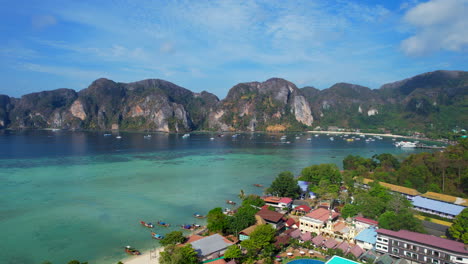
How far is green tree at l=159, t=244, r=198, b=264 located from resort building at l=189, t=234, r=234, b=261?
840 mm

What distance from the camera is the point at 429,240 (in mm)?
14789

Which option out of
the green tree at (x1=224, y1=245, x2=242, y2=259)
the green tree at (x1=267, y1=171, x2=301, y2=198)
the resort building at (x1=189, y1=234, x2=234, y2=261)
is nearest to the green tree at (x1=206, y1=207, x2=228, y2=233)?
the resort building at (x1=189, y1=234, x2=234, y2=261)

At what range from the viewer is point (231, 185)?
33.0m

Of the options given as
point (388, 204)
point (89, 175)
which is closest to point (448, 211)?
point (388, 204)

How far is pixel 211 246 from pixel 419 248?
10.8 metres

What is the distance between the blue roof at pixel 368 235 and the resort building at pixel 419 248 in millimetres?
510

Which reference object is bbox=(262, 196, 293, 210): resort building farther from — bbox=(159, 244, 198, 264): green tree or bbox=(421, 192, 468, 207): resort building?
bbox=(421, 192, 468, 207): resort building

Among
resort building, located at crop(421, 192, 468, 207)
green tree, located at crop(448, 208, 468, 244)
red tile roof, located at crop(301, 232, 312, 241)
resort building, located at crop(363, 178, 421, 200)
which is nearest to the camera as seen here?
green tree, located at crop(448, 208, 468, 244)

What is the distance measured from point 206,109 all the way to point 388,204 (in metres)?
154

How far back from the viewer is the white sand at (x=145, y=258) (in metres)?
16.0

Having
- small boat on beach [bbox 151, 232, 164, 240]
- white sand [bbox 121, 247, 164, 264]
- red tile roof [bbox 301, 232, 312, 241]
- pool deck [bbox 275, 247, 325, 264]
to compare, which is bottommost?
white sand [bbox 121, 247, 164, 264]

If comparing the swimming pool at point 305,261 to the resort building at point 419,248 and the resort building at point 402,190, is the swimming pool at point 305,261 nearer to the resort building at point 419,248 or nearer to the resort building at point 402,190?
the resort building at point 419,248

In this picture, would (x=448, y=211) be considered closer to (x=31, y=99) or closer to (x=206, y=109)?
(x=206, y=109)

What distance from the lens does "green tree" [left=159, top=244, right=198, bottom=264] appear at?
13.5m
